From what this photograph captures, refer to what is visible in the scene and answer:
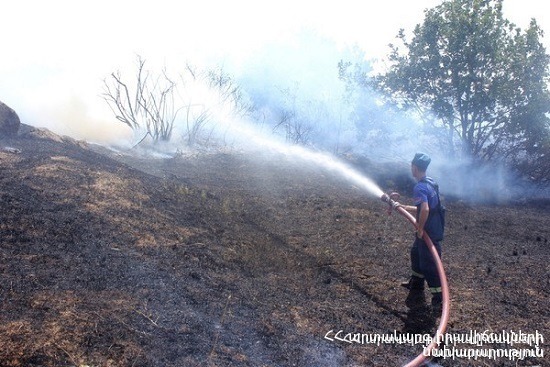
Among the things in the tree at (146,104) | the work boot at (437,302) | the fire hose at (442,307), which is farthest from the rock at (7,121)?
the work boot at (437,302)

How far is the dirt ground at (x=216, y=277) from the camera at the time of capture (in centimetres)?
332

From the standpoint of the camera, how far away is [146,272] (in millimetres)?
4520

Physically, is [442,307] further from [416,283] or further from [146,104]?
[146,104]

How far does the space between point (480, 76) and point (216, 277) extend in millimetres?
12711

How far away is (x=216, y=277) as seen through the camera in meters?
4.84

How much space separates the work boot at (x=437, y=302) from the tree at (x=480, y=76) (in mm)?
11014

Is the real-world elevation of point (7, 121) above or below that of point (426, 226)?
above

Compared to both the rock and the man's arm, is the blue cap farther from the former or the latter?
the rock

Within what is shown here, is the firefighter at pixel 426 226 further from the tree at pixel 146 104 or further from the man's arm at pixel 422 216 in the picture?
the tree at pixel 146 104

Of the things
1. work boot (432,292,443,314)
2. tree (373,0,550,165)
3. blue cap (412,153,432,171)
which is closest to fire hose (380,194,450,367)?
work boot (432,292,443,314)

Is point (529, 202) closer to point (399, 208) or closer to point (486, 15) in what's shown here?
point (486, 15)

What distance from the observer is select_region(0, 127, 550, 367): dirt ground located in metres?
3.32

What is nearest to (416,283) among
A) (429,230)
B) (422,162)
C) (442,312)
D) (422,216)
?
(429,230)

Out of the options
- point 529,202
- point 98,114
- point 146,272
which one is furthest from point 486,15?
point 98,114
